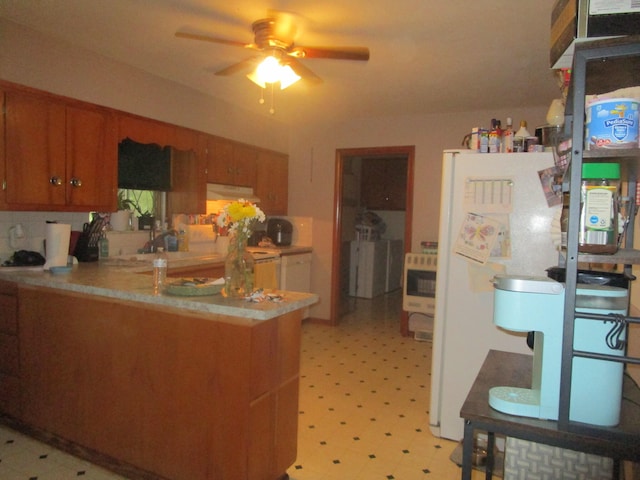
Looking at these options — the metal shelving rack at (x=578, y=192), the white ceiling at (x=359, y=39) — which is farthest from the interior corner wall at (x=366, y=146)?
the metal shelving rack at (x=578, y=192)

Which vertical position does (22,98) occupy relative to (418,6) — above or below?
below

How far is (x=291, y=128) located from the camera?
5340 mm

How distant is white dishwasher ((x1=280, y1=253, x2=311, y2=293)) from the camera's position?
A: 464cm

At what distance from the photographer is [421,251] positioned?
4762 millimetres

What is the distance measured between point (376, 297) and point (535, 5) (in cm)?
528

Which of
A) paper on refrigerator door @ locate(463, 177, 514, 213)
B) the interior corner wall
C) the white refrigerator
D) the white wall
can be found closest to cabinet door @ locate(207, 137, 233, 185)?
the white wall

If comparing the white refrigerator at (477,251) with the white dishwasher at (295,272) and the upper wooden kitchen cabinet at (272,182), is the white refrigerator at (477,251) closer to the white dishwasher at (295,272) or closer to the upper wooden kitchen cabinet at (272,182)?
the white dishwasher at (295,272)

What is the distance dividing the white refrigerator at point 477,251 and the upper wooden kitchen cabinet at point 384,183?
16.3 feet

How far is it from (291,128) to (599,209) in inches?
180

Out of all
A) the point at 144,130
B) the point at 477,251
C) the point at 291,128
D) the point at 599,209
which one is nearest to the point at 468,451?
the point at 599,209

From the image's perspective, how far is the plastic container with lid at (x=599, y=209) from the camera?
1.10 meters

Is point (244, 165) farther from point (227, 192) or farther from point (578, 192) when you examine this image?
point (578, 192)

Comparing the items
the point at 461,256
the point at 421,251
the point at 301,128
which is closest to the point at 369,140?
the point at 301,128

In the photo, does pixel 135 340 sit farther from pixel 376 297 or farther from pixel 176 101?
pixel 376 297
